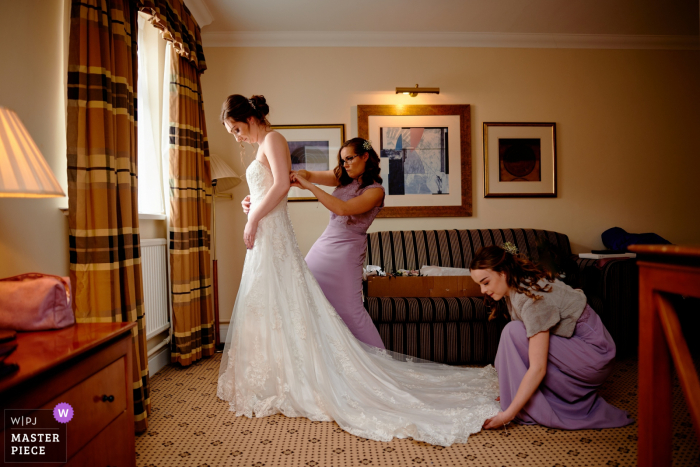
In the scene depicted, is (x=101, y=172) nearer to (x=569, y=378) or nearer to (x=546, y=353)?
(x=546, y=353)

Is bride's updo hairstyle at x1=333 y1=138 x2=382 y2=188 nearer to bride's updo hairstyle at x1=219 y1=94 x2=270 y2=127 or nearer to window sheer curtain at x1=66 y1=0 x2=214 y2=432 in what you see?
bride's updo hairstyle at x1=219 y1=94 x2=270 y2=127

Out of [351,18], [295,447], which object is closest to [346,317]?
[295,447]

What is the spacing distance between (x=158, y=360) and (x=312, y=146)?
7.13 ft

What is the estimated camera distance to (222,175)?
3.32m

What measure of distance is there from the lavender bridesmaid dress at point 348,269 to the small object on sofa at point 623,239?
259 centimetres

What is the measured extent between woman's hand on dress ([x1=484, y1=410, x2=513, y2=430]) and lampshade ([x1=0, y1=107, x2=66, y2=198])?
1.91 metres

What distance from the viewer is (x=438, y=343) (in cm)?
292

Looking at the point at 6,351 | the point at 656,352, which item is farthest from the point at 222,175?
the point at 656,352

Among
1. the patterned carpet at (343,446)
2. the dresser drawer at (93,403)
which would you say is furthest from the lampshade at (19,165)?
the patterned carpet at (343,446)

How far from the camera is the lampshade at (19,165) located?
38.1 inches

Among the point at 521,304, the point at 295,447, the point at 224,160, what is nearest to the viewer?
Answer: the point at 295,447

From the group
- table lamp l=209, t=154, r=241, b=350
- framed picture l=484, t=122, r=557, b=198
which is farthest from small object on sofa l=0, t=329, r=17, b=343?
framed picture l=484, t=122, r=557, b=198

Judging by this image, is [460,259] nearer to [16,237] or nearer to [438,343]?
[438,343]

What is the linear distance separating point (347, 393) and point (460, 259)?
1.89m
